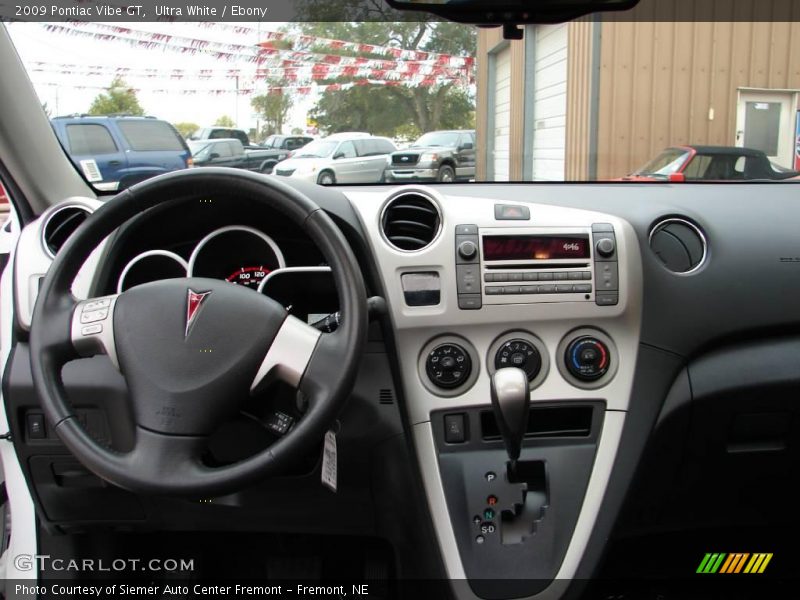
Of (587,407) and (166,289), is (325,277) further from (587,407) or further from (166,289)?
(587,407)

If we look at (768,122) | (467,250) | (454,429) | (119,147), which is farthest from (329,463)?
(768,122)

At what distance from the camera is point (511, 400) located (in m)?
1.75

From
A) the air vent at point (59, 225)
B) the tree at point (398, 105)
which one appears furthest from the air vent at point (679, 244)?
the air vent at point (59, 225)

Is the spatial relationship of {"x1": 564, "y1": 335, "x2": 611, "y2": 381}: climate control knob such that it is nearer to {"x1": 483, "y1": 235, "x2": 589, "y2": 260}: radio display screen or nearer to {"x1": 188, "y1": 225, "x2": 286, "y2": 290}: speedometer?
{"x1": 483, "y1": 235, "x2": 589, "y2": 260}: radio display screen

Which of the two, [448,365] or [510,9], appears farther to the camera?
[448,365]

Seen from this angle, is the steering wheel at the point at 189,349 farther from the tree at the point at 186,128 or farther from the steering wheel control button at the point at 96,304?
the tree at the point at 186,128

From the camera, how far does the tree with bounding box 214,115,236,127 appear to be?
2.33 meters

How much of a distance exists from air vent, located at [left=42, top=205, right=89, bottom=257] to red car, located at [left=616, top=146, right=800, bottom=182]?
176 centimetres

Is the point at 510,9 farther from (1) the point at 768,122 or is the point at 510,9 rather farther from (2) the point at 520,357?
(1) the point at 768,122

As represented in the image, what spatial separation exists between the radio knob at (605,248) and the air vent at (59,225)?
1.45m

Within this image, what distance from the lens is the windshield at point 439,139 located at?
7.68ft

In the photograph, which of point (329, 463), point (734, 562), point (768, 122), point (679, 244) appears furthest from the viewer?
point (768, 122)

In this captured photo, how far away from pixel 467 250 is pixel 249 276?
61 centimetres

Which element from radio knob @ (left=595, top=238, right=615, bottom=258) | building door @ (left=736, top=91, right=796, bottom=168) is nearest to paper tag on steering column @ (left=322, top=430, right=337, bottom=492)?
radio knob @ (left=595, top=238, right=615, bottom=258)
